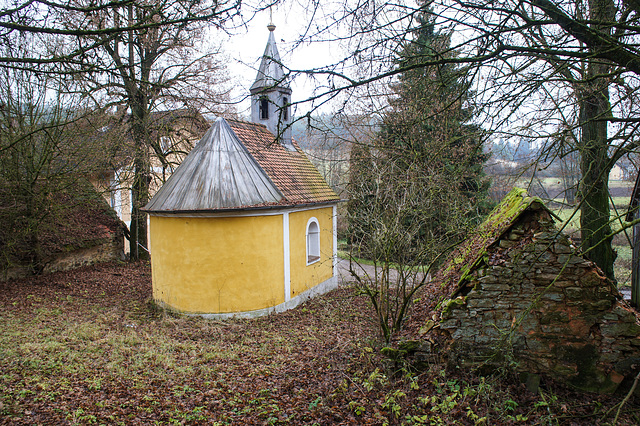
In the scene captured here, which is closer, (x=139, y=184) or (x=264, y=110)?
(x=264, y=110)

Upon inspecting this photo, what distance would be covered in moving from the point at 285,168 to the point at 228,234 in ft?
12.2

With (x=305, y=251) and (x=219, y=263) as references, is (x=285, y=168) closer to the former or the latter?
(x=305, y=251)

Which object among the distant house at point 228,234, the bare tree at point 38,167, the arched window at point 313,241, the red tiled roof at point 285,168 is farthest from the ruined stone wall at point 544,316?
the bare tree at point 38,167

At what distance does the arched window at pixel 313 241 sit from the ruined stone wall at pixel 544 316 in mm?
8037

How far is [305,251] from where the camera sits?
469 inches

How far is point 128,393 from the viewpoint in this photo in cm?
527

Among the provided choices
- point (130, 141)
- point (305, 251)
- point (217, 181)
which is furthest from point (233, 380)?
point (130, 141)

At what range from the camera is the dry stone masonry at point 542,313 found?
4418 mm

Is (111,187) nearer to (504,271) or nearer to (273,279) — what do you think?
(273,279)

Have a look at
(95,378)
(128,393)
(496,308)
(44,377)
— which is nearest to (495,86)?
(496,308)

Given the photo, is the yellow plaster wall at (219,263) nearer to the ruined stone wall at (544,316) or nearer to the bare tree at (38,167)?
the bare tree at (38,167)

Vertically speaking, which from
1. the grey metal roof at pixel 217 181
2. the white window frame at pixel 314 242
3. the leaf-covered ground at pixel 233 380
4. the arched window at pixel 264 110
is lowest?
the leaf-covered ground at pixel 233 380

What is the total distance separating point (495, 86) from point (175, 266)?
876 centimetres

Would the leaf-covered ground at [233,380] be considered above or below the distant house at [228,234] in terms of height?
below
